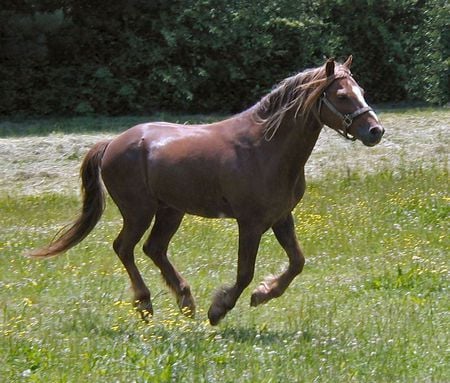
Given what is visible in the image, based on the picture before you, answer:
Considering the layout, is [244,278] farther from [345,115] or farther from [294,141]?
[345,115]

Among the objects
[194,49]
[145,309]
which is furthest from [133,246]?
[194,49]

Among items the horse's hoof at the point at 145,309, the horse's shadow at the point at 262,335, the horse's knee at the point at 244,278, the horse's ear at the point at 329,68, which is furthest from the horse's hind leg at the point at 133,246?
the horse's ear at the point at 329,68

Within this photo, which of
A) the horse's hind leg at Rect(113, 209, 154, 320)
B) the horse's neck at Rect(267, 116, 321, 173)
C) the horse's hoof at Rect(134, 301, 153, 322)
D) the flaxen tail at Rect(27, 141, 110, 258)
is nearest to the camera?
the horse's neck at Rect(267, 116, 321, 173)

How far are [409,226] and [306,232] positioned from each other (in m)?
1.23

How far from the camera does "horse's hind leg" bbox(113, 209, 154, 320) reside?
927cm

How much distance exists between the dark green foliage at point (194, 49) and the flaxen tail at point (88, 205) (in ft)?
44.7

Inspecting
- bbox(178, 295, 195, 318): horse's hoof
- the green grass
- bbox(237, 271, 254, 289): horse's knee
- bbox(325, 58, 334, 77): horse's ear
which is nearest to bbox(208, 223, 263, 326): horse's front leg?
bbox(237, 271, 254, 289): horse's knee

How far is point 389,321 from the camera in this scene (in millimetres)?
8547

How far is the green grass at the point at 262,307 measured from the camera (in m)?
7.11

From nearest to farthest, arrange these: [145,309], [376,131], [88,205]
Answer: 1. [376,131]
2. [145,309]
3. [88,205]

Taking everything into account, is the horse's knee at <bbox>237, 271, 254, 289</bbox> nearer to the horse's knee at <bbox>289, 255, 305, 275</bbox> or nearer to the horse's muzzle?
the horse's knee at <bbox>289, 255, 305, 275</bbox>

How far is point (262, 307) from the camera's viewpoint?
9656 millimetres

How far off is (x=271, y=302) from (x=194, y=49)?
14988mm

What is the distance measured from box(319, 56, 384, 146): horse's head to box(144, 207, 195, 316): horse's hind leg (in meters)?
1.94
